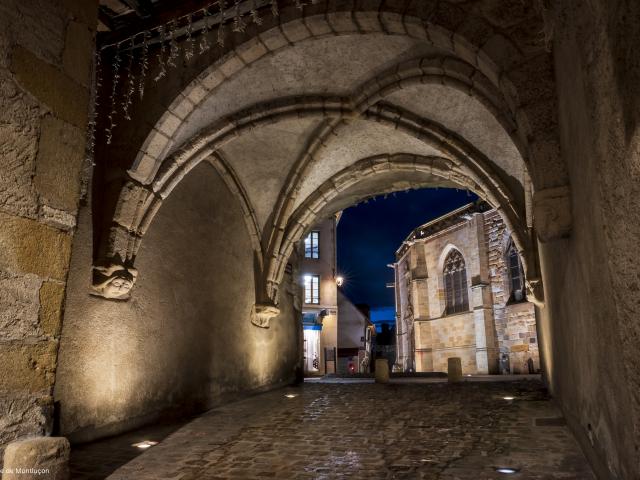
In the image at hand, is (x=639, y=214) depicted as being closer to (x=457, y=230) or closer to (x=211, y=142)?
(x=211, y=142)

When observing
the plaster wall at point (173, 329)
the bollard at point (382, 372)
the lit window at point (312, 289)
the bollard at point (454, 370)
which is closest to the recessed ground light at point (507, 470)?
the plaster wall at point (173, 329)

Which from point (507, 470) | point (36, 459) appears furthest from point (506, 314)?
point (36, 459)

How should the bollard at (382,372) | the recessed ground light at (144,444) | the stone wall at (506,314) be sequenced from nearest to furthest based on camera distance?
the recessed ground light at (144,444) < the bollard at (382,372) < the stone wall at (506,314)

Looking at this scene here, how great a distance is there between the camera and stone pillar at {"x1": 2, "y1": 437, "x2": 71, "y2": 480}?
1604mm

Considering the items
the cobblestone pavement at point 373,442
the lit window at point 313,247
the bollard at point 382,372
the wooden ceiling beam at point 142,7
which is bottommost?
the cobblestone pavement at point 373,442

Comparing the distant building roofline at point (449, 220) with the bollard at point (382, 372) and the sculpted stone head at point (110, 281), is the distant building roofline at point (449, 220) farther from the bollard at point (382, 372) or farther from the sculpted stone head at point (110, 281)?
the sculpted stone head at point (110, 281)

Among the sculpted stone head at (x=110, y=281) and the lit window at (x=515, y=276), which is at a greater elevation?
the lit window at (x=515, y=276)

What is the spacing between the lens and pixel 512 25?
3.37 metres

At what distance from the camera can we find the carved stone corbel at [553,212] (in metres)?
2.79

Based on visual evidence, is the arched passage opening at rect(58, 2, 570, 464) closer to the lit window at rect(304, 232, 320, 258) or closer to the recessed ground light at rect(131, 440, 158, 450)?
the recessed ground light at rect(131, 440, 158, 450)

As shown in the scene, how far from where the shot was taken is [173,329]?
6.01m

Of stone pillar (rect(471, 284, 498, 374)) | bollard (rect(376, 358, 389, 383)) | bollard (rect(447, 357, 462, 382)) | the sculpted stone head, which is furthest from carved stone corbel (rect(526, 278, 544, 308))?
stone pillar (rect(471, 284, 498, 374))

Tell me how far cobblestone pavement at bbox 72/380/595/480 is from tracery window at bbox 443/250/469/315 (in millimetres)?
11067

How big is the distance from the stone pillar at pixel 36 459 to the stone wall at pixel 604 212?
2.01 m
